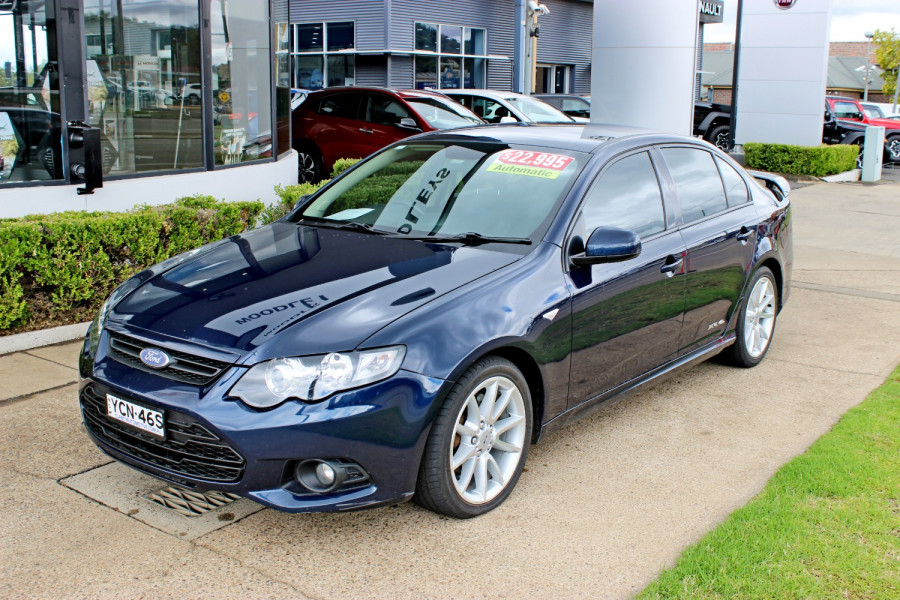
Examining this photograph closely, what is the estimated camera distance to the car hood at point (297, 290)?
3443mm

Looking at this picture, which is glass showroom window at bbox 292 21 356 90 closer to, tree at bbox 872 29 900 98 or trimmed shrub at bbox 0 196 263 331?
trimmed shrub at bbox 0 196 263 331

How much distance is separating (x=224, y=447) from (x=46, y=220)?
354 cm

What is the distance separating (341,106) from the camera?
537 inches

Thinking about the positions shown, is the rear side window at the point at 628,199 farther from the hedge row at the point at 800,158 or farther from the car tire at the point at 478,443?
the hedge row at the point at 800,158

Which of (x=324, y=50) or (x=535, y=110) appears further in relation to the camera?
(x=324, y=50)

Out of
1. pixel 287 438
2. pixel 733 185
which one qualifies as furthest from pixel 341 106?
pixel 287 438

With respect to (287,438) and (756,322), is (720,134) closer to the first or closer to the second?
(756,322)

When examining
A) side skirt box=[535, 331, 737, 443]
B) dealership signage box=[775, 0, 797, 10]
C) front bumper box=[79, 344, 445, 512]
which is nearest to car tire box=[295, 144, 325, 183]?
side skirt box=[535, 331, 737, 443]

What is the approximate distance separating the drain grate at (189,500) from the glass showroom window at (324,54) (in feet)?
82.7

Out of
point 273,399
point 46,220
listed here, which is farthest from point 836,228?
point 273,399

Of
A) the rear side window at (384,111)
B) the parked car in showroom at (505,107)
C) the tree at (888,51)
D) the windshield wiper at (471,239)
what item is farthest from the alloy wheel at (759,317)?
the tree at (888,51)

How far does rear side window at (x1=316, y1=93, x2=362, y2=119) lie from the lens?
13.5 m

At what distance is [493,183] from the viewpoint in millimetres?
4617

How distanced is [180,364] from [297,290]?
573 mm
